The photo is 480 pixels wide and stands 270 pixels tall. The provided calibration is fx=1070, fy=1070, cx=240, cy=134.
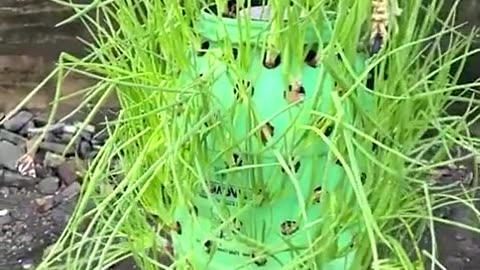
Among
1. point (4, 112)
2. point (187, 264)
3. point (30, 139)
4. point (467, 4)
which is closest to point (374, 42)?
point (187, 264)

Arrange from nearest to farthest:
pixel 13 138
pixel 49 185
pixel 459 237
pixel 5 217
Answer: pixel 459 237 → pixel 5 217 → pixel 49 185 → pixel 13 138

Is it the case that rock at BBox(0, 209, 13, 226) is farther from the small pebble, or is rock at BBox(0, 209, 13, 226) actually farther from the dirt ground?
the small pebble

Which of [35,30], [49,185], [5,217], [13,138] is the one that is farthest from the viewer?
[35,30]

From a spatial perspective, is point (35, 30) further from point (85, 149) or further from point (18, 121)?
point (85, 149)

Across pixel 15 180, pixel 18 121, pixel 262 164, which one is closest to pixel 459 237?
pixel 15 180

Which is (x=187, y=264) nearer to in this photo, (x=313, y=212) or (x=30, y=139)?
(x=313, y=212)

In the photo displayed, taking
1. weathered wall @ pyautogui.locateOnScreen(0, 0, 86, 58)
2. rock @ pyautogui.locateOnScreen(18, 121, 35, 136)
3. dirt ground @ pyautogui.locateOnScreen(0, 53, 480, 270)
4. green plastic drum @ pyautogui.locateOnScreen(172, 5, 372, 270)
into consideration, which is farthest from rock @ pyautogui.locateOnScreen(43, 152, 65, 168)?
green plastic drum @ pyautogui.locateOnScreen(172, 5, 372, 270)
